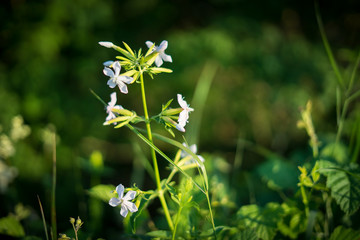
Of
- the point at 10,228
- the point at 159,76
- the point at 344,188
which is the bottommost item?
the point at 10,228

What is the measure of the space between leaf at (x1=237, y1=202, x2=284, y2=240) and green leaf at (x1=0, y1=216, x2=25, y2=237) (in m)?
0.90

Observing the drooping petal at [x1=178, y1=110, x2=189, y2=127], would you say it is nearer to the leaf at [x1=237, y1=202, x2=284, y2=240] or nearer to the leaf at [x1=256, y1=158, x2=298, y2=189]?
the leaf at [x1=237, y1=202, x2=284, y2=240]

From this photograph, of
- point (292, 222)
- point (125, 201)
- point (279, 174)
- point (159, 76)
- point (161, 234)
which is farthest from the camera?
point (159, 76)

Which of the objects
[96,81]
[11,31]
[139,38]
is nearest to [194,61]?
[139,38]

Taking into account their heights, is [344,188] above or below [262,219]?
above

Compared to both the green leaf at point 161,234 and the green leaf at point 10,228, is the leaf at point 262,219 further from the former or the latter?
the green leaf at point 10,228

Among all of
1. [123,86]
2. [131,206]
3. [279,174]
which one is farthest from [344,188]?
[123,86]

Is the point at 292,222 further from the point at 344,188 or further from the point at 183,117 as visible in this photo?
the point at 183,117

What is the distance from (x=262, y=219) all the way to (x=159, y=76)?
161 centimetres

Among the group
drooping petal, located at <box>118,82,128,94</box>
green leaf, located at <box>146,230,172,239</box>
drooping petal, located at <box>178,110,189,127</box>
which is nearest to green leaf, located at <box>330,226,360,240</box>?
green leaf, located at <box>146,230,172,239</box>

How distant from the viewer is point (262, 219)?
104 centimetres

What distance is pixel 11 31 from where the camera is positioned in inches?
82.3

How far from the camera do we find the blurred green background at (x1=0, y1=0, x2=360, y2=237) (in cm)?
210

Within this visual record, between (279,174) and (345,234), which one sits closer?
(345,234)
